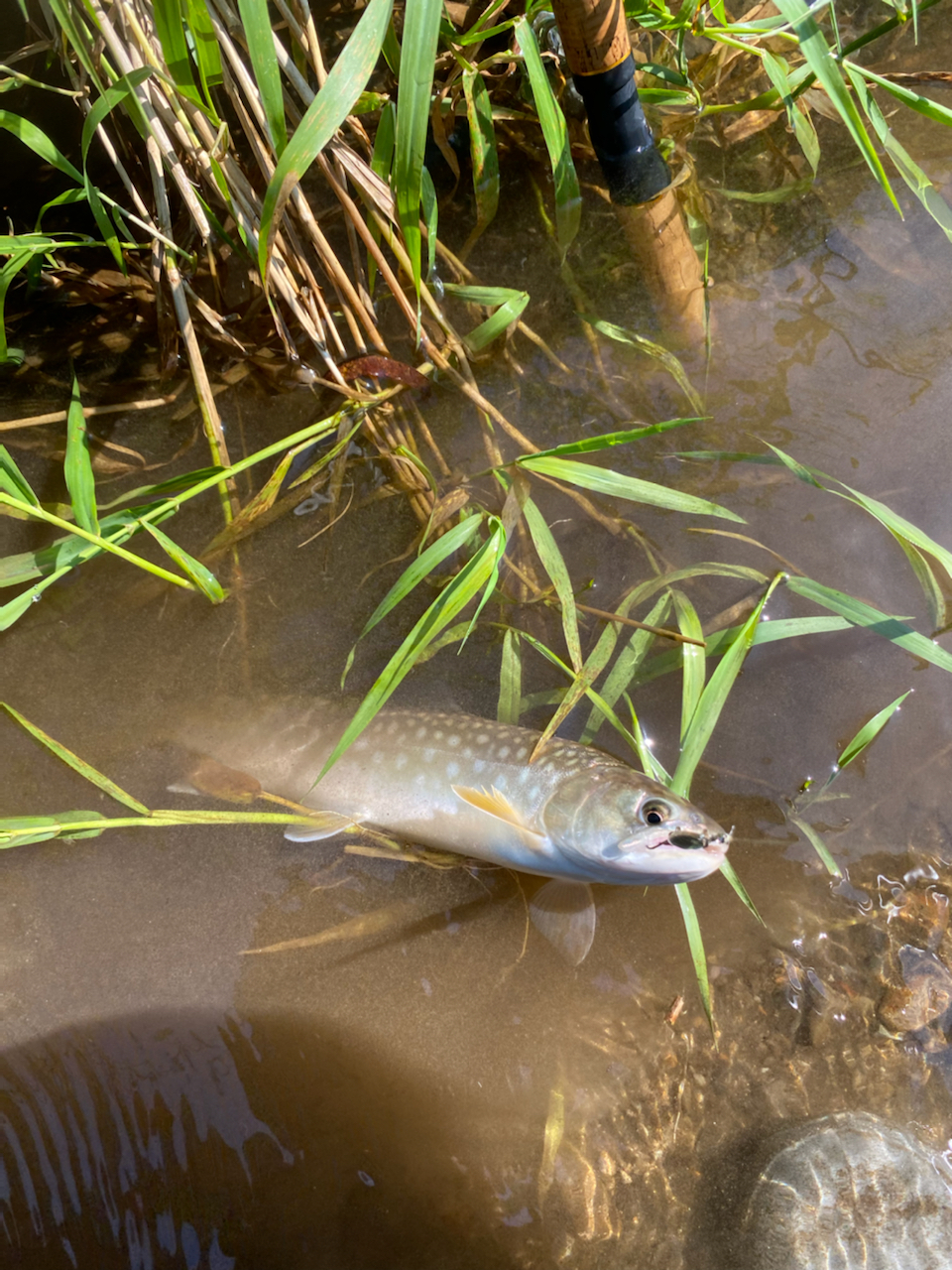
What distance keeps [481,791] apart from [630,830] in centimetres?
43

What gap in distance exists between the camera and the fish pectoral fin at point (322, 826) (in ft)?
7.43

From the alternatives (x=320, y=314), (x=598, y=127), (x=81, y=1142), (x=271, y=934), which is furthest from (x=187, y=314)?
(x=81, y=1142)

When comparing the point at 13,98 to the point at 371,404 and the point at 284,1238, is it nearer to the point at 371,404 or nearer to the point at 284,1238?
the point at 371,404

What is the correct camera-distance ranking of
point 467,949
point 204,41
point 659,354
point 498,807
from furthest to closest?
point 659,354, point 467,949, point 498,807, point 204,41

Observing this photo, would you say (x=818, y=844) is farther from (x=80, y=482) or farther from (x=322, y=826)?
(x=80, y=482)

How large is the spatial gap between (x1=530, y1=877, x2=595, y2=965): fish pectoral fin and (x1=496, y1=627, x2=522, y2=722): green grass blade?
1.71ft

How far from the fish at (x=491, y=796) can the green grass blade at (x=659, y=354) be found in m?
1.33

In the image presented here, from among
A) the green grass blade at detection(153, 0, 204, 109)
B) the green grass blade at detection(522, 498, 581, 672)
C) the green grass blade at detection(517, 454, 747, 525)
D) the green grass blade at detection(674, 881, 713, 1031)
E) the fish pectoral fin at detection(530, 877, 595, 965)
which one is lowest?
the fish pectoral fin at detection(530, 877, 595, 965)

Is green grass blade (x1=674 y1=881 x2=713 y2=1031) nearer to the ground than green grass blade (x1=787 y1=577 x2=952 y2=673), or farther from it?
nearer to the ground

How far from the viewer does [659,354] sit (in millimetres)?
2680

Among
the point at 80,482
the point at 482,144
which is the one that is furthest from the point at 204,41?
the point at 80,482

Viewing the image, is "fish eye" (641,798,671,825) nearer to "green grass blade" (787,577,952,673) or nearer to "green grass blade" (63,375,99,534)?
"green grass blade" (787,577,952,673)

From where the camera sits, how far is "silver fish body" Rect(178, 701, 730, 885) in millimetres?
1960

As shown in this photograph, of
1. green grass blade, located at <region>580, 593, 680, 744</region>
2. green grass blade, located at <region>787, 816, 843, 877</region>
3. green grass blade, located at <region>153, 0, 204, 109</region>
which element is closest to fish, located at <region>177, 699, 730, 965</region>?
green grass blade, located at <region>580, 593, 680, 744</region>
